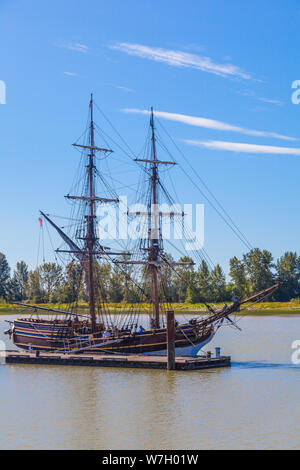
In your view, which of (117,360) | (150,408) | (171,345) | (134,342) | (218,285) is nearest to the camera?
(150,408)

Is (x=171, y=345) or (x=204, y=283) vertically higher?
(x=204, y=283)

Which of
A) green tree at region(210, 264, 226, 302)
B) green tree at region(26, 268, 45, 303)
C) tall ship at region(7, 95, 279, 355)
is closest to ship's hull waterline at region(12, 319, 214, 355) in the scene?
tall ship at region(7, 95, 279, 355)

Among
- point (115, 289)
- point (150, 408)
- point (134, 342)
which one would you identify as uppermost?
point (115, 289)

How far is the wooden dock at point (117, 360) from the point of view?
1953 inches

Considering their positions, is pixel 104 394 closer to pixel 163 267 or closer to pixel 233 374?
pixel 233 374

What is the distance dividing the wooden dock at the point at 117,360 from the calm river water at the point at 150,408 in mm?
1092

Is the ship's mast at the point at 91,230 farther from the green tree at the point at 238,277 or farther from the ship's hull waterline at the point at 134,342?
the green tree at the point at 238,277

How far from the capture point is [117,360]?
51625 mm

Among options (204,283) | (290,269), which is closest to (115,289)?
(204,283)

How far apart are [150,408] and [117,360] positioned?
53.7 feet

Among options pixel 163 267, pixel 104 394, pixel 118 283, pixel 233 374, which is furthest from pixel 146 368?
pixel 118 283

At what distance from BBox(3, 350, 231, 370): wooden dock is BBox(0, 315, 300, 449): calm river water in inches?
43.0

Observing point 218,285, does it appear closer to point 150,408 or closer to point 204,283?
point 204,283
